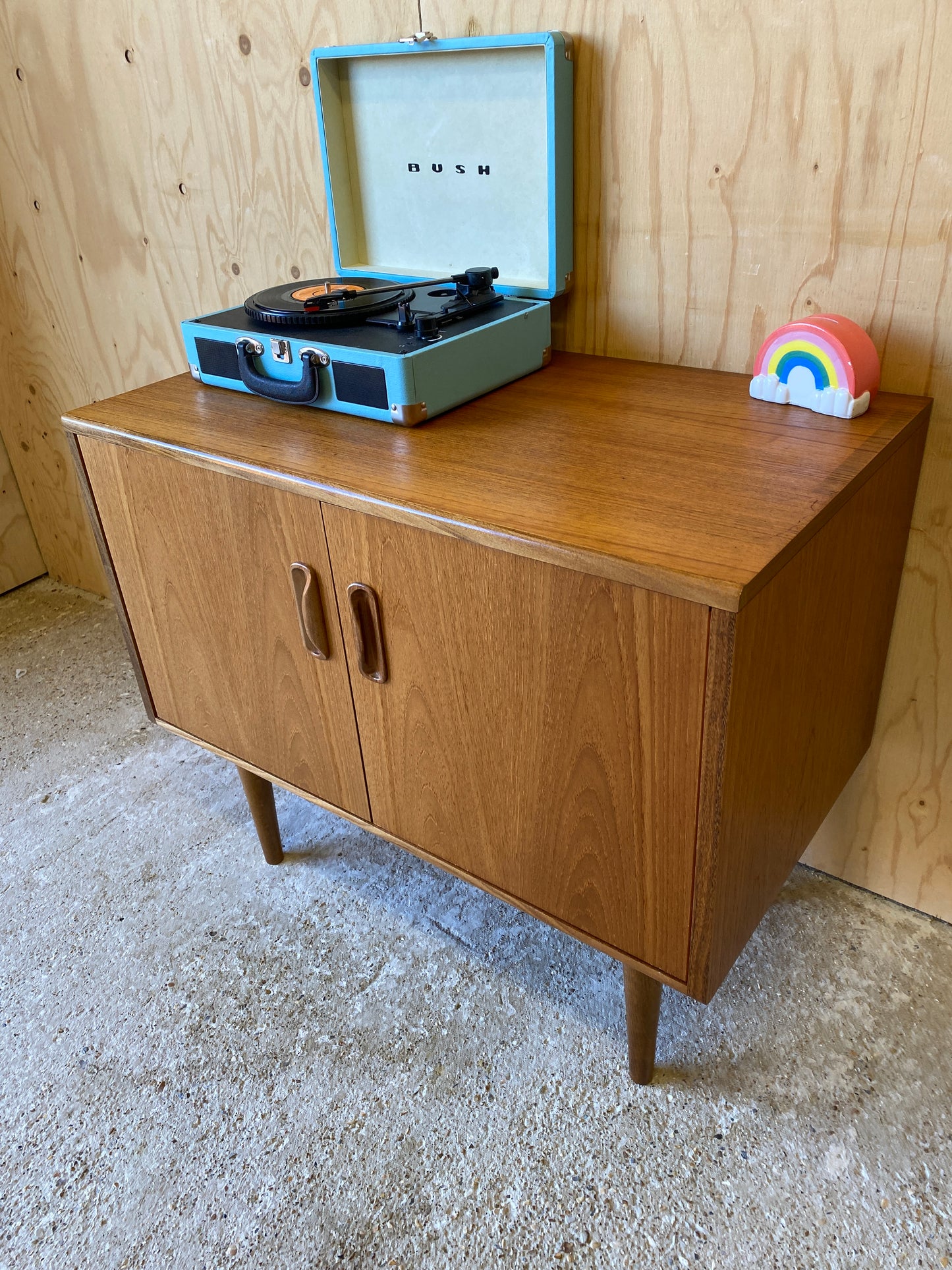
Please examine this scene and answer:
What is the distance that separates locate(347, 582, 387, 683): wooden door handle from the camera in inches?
37.0

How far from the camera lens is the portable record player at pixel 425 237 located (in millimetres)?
1029

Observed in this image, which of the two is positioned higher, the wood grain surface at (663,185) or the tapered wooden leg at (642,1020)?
the wood grain surface at (663,185)

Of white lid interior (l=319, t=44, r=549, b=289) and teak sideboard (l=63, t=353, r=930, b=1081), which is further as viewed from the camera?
white lid interior (l=319, t=44, r=549, b=289)

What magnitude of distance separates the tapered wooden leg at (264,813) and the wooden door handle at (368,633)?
0.43m

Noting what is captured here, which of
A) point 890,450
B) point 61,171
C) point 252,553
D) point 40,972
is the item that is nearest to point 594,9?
point 890,450

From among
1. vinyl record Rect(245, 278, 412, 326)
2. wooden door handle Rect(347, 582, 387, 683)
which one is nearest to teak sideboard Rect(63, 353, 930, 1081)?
wooden door handle Rect(347, 582, 387, 683)

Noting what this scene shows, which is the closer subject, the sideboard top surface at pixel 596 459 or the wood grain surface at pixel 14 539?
the sideboard top surface at pixel 596 459

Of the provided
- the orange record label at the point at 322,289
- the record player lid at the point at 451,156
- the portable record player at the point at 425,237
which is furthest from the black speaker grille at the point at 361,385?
the record player lid at the point at 451,156

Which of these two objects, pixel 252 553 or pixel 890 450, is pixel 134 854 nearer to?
pixel 252 553

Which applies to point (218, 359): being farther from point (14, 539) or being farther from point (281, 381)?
point (14, 539)

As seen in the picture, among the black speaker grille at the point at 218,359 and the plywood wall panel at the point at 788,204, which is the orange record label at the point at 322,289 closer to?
the black speaker grille at the point at 218,359

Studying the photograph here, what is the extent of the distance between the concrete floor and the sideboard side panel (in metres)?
0.25

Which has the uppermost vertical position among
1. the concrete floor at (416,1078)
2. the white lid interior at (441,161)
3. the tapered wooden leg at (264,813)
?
the white lid interior at (441,161)

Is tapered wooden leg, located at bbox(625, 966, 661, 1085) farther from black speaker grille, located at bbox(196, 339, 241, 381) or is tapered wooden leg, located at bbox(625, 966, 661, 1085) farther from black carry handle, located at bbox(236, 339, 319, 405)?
black speaker grille, located at bbox(196, 339, 241, 381)
